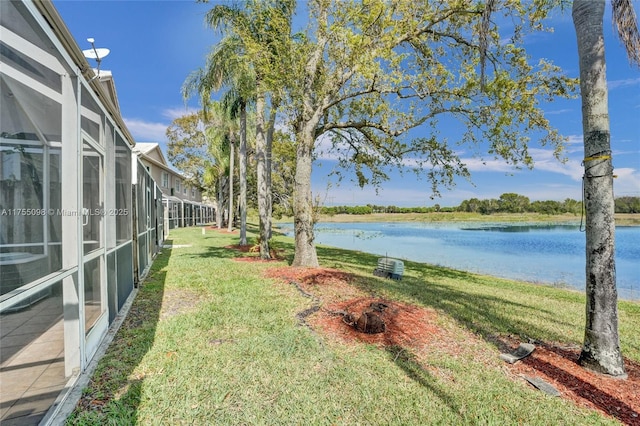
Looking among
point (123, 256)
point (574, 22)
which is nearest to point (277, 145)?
point (123, 256)

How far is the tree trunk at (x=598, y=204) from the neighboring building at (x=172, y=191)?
20.9m

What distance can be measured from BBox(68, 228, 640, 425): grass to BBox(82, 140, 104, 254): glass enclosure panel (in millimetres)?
1306

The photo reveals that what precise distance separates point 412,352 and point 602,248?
7.57 feet

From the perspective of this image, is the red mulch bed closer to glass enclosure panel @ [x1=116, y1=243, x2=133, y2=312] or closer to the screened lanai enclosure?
the screened lanai enclosure

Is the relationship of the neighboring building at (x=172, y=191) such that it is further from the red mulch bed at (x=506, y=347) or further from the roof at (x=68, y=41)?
the roof at (x=68, y=41)

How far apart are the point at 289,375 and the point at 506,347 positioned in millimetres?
2797

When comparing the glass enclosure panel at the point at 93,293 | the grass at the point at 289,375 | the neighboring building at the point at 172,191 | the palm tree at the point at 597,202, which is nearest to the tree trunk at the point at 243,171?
the neighboring building at the point at 172,191

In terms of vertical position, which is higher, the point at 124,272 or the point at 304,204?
the point at 304,204

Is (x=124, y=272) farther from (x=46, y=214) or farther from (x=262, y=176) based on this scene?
(x=262, y=176)

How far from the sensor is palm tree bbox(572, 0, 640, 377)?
3.33 meters

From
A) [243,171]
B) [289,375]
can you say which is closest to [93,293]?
[289,375]

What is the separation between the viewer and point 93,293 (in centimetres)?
375

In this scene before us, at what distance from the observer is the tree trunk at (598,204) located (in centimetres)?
333

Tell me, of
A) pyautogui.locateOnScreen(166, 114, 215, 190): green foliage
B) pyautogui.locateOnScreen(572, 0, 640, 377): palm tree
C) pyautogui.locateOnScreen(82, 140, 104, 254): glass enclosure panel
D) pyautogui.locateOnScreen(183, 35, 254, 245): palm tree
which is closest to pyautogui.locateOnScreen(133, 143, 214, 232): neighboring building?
pyautogui.locateOnScreen(166, 114, 215, 190): green foliage
